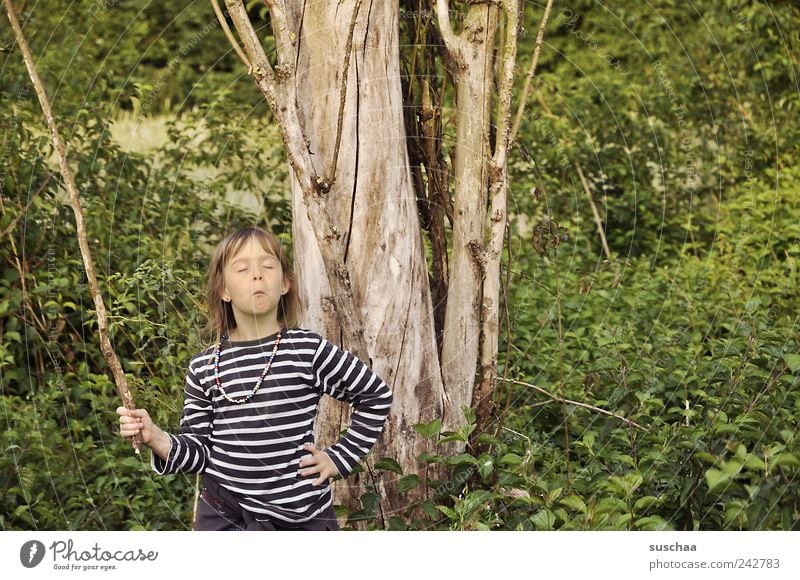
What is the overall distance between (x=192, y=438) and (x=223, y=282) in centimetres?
39

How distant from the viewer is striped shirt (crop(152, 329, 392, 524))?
2.41 metres

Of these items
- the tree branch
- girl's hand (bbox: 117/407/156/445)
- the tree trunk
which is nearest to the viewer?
girl's hand (bbox: 117/407/156/445)

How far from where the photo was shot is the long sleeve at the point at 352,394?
2461 mm

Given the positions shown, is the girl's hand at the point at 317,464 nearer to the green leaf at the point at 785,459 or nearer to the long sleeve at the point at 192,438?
the long sleeve at the point at 192,438

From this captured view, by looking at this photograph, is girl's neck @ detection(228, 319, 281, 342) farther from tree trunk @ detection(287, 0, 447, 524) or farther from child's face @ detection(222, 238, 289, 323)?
tree trunk @ detection(287, 0, 447, 524)

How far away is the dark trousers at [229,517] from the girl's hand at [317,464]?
11 centimetres

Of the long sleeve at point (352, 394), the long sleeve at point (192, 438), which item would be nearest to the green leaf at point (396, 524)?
the long sleeve at point (352, 394)

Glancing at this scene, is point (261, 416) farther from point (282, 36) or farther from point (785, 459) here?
point (785, 459)

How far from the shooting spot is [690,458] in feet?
9.43

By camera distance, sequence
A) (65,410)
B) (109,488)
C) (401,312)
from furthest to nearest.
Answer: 1. (65,410)
2. (109,488)
3. (401,312)

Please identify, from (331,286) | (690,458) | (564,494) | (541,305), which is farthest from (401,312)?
(541,305)
